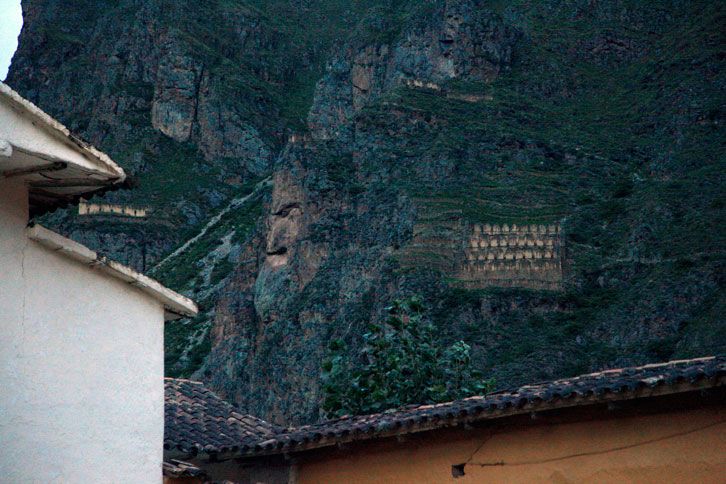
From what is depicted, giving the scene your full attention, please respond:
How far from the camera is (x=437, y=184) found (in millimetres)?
96500

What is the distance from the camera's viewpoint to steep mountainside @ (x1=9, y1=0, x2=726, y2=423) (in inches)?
3383

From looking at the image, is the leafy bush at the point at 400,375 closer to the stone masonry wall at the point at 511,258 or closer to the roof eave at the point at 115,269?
the roof eave at the point at 115,269

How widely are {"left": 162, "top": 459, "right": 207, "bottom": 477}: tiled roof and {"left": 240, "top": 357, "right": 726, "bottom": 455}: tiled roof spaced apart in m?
1.05

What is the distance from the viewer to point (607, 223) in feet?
309

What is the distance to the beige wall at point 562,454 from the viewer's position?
15.3 m

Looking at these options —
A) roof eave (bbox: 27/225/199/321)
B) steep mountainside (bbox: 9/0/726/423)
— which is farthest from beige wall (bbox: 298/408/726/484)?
steep mountainside (bbox: 9/0/726/423)

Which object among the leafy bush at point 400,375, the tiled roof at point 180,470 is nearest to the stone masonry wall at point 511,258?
the leafy bush at point 400,375

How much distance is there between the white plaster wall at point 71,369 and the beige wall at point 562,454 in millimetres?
2719

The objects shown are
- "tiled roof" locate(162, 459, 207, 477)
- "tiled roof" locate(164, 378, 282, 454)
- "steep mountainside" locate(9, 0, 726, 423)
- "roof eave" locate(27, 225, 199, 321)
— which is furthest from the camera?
"steep mountainside" locate(9, 0, 726, 423)

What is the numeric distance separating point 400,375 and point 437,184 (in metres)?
70.6

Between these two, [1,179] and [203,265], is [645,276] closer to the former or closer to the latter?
[203,265]

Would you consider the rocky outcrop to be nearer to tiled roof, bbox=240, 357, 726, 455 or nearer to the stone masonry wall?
the stone masonry wall

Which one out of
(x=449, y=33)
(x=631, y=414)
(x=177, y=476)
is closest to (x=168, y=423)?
(x=177, y=476)

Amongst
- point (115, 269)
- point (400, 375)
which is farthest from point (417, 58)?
point (115, 269)
